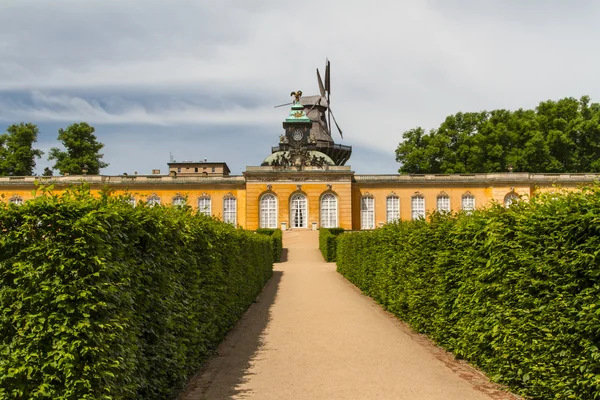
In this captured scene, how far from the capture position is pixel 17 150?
50.0m

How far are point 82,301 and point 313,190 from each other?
141 feet

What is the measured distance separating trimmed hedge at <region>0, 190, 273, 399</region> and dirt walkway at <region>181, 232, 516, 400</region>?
138 cm

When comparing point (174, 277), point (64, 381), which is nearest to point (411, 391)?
point (174, 277)

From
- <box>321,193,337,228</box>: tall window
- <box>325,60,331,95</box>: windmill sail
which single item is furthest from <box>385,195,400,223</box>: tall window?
<box>325,60,331,95</box>: windmill sail

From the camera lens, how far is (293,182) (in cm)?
4678

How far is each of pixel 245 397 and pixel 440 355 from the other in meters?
3.69

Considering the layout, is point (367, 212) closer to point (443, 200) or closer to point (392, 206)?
point (392, 206)

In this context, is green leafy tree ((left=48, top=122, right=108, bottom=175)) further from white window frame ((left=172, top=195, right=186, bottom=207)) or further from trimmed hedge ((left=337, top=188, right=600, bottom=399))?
trimmed hedge ((left=337, top=188, right=600, bottom=399))

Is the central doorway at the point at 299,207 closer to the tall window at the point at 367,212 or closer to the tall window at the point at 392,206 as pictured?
the tall window at the point at 367,212

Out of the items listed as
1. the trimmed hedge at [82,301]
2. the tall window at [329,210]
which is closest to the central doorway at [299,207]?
the tall window at [329,210]

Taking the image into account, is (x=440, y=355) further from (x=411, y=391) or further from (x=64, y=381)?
(x=64, y=381)

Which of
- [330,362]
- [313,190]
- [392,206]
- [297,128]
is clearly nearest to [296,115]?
[297,128]

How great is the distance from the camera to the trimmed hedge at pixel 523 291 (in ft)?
15.9

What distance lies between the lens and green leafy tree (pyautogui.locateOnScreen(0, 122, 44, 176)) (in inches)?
1961
